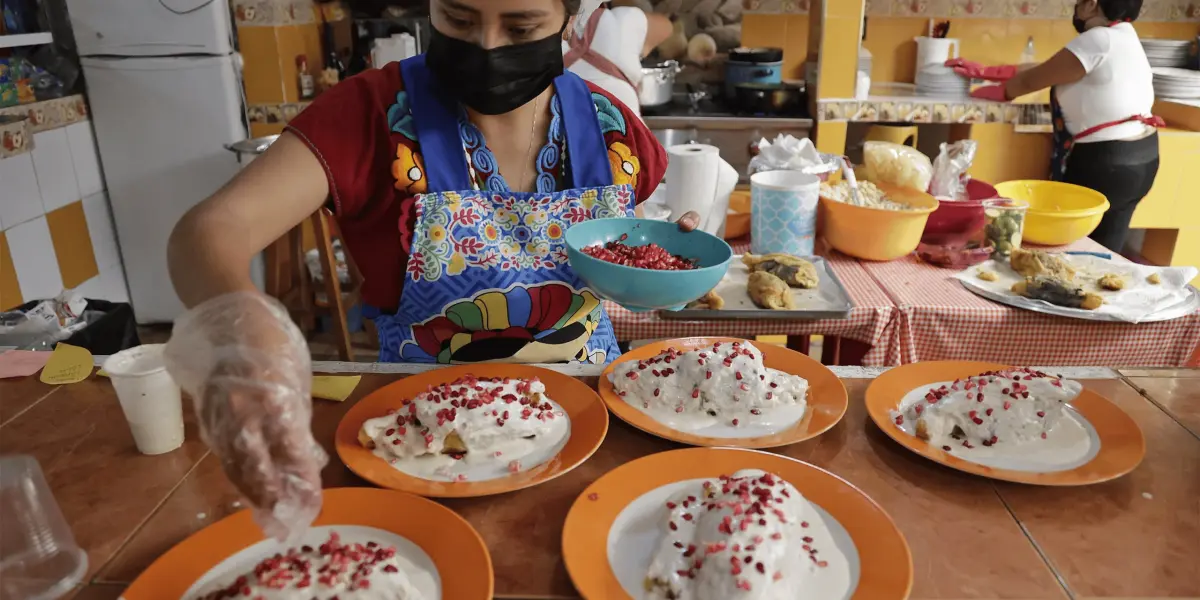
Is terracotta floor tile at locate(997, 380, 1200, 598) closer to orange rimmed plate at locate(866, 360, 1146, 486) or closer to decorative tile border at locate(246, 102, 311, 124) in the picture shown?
orange rimmed plate at locate(866, 360, 1146, 486)

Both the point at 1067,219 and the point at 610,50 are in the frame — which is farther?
the point at 610,50

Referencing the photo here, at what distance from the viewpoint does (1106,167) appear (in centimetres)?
366

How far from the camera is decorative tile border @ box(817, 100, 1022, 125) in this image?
4262mm

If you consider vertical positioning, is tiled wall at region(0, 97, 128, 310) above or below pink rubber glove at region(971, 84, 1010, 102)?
below

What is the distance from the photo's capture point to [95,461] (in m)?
1.21

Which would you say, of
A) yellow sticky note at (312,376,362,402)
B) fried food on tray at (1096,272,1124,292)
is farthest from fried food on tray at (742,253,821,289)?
yellow sticky note at (312,376,362,402)

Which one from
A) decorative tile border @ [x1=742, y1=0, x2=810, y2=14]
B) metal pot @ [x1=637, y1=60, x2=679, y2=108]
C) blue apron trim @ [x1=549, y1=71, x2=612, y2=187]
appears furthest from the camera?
decorative tile border @ [x1=742, y1=0, x2=810, y2=14]

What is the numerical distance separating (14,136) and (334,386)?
9.62 feet

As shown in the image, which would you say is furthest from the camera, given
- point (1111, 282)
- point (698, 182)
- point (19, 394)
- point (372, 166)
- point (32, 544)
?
point (698, 182)

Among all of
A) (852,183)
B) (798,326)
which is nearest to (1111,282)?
(852,183)

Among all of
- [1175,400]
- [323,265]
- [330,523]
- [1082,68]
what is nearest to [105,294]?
[323,265]

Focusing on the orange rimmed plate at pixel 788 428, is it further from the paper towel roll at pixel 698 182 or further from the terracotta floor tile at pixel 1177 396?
the paper towel roll at pixel 698 182

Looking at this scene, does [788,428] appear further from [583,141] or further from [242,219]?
[242,219]

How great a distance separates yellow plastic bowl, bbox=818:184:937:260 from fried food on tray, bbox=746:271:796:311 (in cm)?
42
